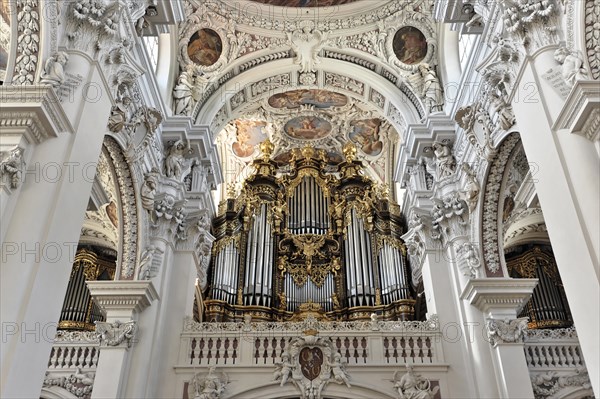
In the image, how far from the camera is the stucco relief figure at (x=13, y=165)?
5.48 m

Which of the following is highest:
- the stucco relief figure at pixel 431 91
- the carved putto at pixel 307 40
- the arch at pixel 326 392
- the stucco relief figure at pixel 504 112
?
the carved putto at pixel 307 40

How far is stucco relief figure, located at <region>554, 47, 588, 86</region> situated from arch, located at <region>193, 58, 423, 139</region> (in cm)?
600

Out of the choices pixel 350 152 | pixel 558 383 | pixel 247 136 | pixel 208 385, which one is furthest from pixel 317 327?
pixel 247 136

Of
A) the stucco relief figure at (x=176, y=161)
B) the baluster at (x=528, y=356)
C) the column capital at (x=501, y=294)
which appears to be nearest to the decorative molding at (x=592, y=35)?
the column capital at (x=501, y=294)

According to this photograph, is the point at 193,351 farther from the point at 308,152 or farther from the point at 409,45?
the point at 308,152

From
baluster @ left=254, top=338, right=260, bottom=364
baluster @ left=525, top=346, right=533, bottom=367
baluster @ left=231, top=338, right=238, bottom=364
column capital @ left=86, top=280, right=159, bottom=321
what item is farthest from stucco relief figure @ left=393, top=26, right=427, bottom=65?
column capital @ left=86, top=280, right=159, bottom=321

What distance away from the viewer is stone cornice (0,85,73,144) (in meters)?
5.67

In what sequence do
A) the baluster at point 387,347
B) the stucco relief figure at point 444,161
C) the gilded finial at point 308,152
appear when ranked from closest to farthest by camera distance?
the baluster at point 387,347 < the stucco relief figure at point 444,161 < the gilded finial at point 308,152

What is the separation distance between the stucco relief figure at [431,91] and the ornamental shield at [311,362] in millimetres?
5534

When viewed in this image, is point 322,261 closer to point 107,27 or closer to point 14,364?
point 107,27

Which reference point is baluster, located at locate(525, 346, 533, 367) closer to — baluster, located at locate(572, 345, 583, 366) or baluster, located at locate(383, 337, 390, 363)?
baluster, located at locate(572, 345, 583, 366)

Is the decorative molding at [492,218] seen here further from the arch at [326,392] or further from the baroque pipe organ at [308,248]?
the baroque pipe organ at [308,248]

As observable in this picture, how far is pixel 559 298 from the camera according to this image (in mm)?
14328

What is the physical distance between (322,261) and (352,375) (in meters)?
5.22
